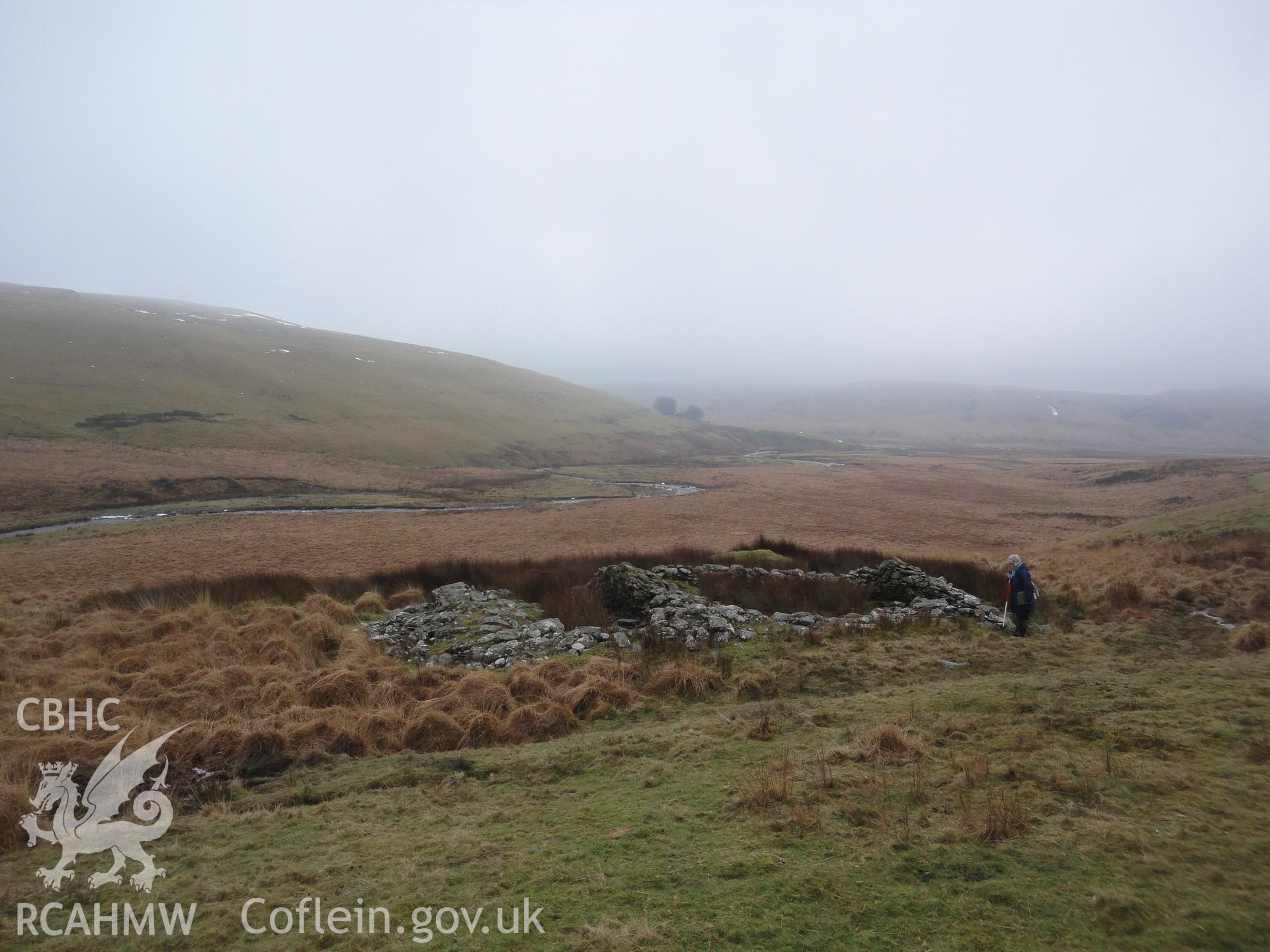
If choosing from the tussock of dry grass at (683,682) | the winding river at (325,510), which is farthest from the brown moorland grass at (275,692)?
the winding river at (325,510)

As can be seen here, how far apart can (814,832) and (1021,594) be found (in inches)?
437

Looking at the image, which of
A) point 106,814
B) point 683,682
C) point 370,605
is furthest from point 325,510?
point 683,682

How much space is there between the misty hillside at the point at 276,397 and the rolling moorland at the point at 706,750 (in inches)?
1778

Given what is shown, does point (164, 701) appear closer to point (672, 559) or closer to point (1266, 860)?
point (1266, 860)

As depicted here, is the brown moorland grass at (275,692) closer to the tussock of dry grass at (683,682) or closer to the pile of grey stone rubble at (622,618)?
the tussock of dry grass at (683,682)

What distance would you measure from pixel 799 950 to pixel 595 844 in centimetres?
229

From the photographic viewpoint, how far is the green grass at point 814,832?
393 cm

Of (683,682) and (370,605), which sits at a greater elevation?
(683,682)

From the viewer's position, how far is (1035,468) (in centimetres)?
8350

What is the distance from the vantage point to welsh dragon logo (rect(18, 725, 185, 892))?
5.25 metres

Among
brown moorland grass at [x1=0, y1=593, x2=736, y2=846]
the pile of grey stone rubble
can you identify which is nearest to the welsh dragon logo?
brown moorland grass at [x1=0, y1=593, x2=736, y2=846]

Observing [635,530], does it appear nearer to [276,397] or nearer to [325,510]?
[325,510]

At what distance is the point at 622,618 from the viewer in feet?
48.4

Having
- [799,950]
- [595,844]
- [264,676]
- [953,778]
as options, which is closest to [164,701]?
[264,676]
